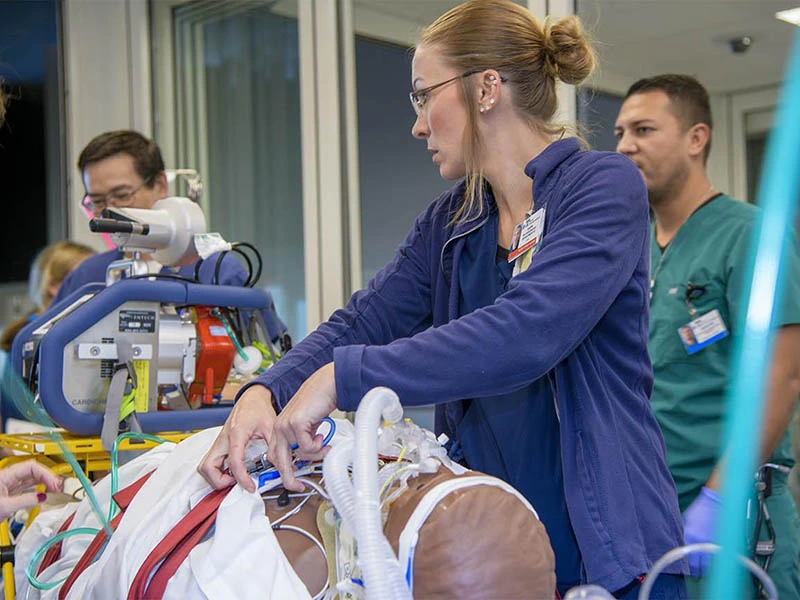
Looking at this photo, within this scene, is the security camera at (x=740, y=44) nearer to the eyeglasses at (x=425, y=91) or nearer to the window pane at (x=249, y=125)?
the window pane at (x=249, y=125)

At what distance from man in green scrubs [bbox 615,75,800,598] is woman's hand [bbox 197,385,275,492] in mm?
983

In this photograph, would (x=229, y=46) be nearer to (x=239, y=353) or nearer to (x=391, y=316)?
(x=239, y=353)

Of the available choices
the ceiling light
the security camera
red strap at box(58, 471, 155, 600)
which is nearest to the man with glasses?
red strap at box(58, 471, 155, 600)

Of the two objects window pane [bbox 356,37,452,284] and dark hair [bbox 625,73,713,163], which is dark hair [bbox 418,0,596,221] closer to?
dark hair [bbox 625,73,713,163]

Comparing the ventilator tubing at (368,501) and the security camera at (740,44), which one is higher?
the security camera at (740,44)

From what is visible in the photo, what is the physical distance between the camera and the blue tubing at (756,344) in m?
0.49

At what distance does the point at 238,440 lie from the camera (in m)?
1.16

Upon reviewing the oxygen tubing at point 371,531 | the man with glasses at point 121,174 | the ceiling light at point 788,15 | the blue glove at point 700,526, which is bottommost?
the blue glove at point 700,526

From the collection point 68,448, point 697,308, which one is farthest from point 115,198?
point 697,308

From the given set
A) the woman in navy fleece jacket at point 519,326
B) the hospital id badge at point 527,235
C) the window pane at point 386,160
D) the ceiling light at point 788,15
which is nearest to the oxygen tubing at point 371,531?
the woman in navy fleece jacket at point 519,326

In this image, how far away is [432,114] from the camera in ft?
4.75

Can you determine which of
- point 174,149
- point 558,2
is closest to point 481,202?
point 558,2

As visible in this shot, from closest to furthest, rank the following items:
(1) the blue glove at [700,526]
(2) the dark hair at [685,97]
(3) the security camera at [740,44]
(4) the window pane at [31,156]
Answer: (1) the blue glove at [700,526], (2) the dark hair at [685,97], (3) the security camera at [740,44], (4) the window pane at [31,156]

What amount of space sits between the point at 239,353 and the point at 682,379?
108cm
